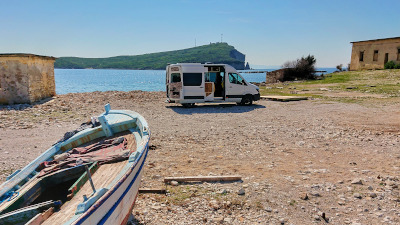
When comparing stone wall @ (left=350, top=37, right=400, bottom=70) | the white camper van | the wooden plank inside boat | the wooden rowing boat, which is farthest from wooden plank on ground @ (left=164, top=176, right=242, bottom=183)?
stone wall @ (left=350, top=37, right=400, bottom=70)

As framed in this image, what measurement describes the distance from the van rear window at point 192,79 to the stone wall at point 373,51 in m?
32.4

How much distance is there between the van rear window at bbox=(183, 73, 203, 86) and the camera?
1672 cm

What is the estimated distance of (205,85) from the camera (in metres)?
17.2

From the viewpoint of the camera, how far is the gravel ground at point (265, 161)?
5.07 m

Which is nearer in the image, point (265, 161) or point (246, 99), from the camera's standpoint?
point (265, 161)

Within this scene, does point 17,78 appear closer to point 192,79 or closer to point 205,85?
point 192,79

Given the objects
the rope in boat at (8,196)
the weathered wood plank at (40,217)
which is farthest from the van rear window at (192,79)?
the weathered wood plank at (40,217)

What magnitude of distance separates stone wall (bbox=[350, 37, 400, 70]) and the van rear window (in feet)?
106

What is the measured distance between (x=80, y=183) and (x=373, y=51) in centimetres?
4485

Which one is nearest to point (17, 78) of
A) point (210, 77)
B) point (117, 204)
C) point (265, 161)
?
point (210, 77)

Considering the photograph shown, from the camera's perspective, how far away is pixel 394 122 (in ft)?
38.1

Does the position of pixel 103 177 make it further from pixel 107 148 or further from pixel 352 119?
pixel 352 119

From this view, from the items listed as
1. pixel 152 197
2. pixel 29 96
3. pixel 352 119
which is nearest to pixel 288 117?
pixel 352 119

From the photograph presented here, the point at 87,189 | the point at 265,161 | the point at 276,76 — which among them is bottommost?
the point at 265,161
